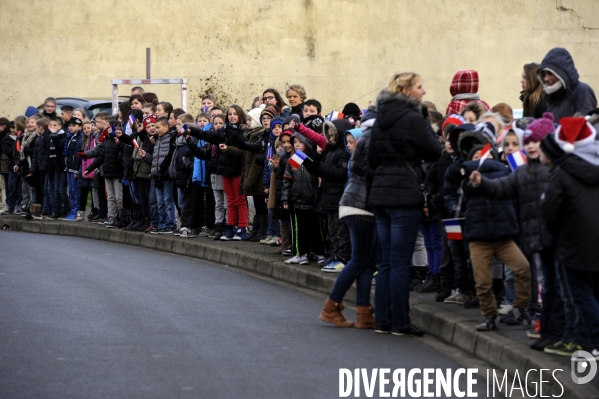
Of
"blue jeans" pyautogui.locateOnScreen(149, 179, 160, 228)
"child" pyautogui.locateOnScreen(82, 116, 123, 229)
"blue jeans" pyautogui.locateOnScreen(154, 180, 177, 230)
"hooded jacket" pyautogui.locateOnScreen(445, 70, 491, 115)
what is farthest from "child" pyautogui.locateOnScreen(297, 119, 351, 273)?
"child" pyautogui.locateOnScreen(82, 116, 123, 229)

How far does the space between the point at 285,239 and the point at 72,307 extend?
4.10 metres

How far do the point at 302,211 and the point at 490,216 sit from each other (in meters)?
4.65

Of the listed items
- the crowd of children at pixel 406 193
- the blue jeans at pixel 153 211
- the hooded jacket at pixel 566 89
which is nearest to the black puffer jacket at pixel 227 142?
the crowd of children at pixel 406 193

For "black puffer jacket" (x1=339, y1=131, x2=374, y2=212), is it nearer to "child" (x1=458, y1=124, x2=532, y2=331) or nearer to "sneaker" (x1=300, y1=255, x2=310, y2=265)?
"child" (x1=458, y1=124, x2=532, y2=331)

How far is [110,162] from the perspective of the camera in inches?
744

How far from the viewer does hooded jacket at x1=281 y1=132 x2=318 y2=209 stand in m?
13.4

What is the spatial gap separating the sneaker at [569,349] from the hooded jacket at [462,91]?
13.6ft

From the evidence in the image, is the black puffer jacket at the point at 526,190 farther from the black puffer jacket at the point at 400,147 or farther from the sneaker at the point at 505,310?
the sneaker at the point at 505,310

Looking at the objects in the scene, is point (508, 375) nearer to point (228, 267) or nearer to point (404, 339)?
point (404, 339)

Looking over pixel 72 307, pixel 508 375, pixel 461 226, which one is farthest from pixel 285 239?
pixel 508 375

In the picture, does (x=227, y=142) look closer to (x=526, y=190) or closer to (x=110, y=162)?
(x=110, y=162)

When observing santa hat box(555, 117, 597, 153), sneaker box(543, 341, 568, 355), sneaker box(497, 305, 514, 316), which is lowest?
sneaker box(543, 341, 568, 355)

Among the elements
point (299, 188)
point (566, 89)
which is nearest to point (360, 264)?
point (566, 89)

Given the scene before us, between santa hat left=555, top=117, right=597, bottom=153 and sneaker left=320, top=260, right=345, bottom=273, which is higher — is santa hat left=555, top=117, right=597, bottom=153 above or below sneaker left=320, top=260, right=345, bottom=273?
above
